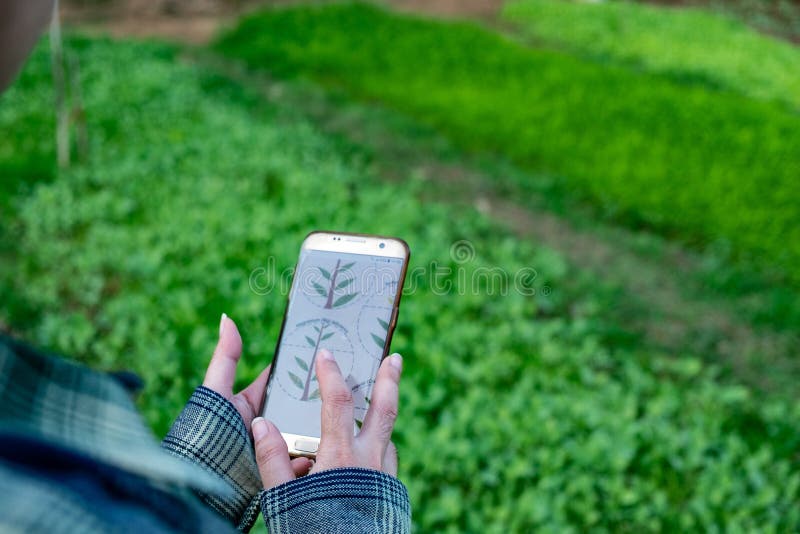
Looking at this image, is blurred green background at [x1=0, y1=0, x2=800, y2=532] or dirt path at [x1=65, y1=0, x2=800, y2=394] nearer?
blurred green background at [x1=0, y1=0, x2=800, y2=532]

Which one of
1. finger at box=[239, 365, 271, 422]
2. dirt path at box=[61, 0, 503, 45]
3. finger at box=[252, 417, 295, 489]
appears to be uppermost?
finger at box=[252, 417, 295, 489]

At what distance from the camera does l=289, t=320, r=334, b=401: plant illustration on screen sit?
1522 millimetres

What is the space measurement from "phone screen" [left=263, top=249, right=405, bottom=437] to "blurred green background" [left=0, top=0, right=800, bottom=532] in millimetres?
1123

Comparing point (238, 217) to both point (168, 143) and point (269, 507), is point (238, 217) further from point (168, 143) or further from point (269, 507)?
point (269, 507)

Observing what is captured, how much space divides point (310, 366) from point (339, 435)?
0.48 m

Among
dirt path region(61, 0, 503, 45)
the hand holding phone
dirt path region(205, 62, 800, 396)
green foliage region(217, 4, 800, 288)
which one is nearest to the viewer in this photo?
the hand holding phone

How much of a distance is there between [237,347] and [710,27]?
10.3 metres

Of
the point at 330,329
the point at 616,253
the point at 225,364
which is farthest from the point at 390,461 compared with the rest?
the point at 616,253

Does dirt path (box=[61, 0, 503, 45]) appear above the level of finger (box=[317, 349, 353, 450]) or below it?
below

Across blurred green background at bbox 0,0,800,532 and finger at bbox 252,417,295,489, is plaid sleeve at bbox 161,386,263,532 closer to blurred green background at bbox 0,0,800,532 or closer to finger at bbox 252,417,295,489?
finger at bbox 252,417,295,489

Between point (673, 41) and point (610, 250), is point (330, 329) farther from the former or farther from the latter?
point (673, 41)

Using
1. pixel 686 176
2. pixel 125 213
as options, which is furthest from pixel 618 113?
pixel 125 213

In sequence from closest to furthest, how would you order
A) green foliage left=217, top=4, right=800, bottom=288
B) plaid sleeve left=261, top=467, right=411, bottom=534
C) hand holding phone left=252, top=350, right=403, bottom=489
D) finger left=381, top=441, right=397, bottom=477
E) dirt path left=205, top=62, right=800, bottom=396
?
plaid sleeve left=261, top=467, right=411, bottom=534 < hand holding phone left=252, top=350, right=403, bottom=489 < finger left=381, top=441, right=397, bottom=477 < dirt path left=205, top=62, right=800, bottom=396 < green foliage left=217, top=4, right=800, bottom=288

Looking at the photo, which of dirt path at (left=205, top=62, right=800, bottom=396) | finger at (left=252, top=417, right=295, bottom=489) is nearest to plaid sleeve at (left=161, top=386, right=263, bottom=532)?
finger at (left=252, top=417, right=295, bottom=489)
